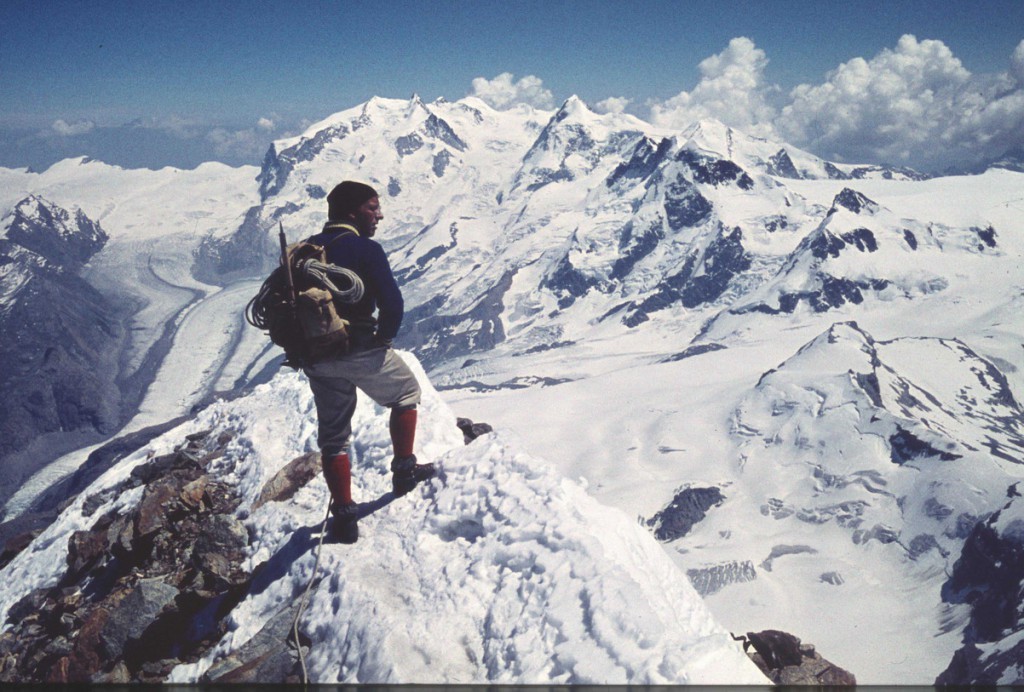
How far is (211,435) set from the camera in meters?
17.0

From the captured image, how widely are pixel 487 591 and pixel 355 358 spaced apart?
11.9 feet

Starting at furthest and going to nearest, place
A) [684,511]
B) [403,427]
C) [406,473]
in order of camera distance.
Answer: [684,511]
[406,473]
[403,427]

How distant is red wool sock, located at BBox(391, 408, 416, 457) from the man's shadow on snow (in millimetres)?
1062

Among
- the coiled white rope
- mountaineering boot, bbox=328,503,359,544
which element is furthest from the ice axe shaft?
mountaineering boot, bbox=328,503,359,544

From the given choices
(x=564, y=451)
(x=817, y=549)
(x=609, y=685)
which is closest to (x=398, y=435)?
(x=609, y=685)

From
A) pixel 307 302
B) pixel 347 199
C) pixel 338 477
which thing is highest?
pixel 347 199

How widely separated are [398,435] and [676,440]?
18414cm

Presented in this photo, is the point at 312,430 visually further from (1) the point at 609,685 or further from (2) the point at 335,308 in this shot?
(1) the point at 609,685

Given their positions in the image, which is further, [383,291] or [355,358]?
[355,358]

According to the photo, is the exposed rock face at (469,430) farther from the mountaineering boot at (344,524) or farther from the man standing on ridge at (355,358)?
the mountaineering boot at (344,524)

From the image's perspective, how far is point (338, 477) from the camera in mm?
8773

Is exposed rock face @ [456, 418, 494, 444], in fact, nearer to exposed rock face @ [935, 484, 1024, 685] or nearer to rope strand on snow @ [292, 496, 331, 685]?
rope strand on snow @ [292, 496, 331, 685]

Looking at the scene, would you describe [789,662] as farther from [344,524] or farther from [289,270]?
[289,270]

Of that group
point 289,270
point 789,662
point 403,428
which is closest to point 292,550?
point 403,428
